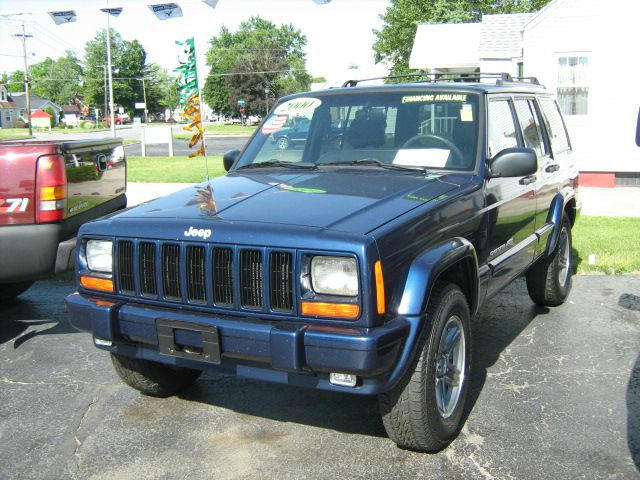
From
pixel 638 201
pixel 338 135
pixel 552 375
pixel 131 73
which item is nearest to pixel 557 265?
pixel 552 375

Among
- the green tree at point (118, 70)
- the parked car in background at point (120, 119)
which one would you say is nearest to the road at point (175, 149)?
the parked car in background at point (120, 119)

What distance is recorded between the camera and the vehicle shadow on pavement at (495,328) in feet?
15.4

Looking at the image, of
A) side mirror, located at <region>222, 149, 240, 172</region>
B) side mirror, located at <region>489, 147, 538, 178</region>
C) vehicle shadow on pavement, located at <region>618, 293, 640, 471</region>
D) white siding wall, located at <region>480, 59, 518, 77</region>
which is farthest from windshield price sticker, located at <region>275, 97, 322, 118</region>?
white siding wall, located at <region>480, 59, 518, 77</region>

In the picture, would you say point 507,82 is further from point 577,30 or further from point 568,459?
point 577,30

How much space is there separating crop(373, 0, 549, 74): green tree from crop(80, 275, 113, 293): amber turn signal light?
41197 mm

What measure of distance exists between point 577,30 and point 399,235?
518 inches

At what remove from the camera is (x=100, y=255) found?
3.74 meters

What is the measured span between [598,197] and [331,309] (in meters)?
11.5

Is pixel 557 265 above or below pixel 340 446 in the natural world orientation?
above

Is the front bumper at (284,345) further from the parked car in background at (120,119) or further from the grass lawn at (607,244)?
the parked car in background at (120,119)

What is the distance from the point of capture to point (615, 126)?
14656 millimetres

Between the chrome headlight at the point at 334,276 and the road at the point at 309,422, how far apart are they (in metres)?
0.95

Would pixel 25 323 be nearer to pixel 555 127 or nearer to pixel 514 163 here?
pixel 514 163

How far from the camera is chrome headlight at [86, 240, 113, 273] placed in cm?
370
